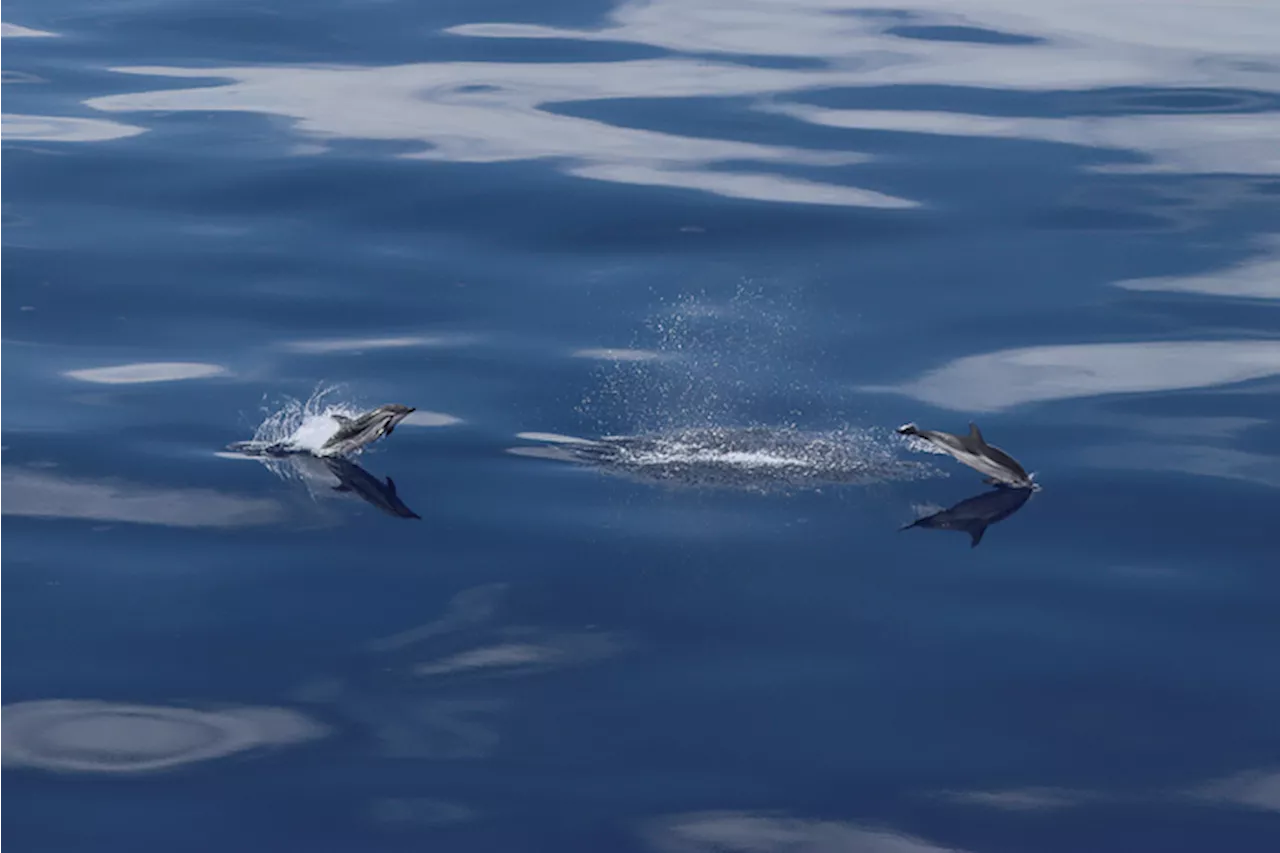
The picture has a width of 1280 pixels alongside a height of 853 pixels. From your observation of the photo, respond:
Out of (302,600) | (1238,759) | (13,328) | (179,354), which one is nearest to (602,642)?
(302,600)

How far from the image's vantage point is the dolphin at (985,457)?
1432cm

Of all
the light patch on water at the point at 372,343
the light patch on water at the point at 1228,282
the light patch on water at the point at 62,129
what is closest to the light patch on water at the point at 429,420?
the light patch on water at the point at 372,343

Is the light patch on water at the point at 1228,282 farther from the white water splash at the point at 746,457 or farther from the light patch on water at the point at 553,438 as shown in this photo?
the light patch on water at the point at 553,438

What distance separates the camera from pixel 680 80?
26.2m

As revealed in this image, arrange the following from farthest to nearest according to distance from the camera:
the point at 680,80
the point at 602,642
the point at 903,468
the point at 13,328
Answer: the point at 680,80 → the point at 13,328 → the point at 903,468 → the point at 602,642

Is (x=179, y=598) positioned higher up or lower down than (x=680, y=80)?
lower down

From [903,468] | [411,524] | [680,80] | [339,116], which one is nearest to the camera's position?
[411,524]

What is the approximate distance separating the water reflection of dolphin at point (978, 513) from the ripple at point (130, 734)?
15.0ft

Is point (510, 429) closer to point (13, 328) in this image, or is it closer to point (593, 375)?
point (593, 375)

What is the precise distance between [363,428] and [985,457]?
4.18 metres

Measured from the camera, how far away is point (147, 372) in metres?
16.6

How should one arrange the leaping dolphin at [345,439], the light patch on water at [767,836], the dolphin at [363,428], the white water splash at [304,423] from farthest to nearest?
the white water splash at [304,423]
the leaping dolphin at [345,439]
the dolphin at [363,428]
the light patch on water at [767,836]

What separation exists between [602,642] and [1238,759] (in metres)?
3.45

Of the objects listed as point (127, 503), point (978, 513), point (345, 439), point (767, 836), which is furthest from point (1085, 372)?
point (767, 836)
